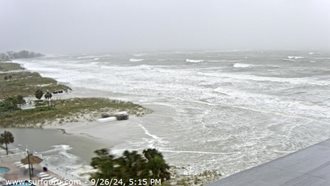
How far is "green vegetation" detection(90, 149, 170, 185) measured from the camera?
1398 centimetres

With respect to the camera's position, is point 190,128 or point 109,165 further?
point 190,128

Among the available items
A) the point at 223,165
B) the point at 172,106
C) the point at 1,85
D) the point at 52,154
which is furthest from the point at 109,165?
the point at 1,85

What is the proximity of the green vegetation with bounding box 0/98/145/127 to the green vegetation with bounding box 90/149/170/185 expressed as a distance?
21930 millimetres

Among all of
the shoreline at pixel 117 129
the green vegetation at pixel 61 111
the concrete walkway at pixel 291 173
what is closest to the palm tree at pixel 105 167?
the concrete walkway at pixel 291 173

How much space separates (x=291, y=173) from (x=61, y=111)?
30113 millimetres

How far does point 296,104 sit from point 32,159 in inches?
1125

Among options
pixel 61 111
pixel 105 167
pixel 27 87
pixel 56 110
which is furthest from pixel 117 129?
pixel 27 87

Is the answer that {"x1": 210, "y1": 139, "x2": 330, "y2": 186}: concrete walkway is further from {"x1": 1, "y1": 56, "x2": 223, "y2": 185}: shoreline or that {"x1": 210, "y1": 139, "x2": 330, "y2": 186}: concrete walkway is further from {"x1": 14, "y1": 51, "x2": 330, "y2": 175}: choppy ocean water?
{"x1": 1, "y1": 56, "x2": 223, "y2": 185}: shoreline

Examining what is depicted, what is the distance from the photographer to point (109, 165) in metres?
14.0

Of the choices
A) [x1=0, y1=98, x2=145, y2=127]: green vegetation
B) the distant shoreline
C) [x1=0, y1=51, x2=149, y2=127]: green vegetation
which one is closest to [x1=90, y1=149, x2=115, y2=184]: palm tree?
the distant shoreline

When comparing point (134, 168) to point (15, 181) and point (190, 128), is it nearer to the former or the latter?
point (15, 181)

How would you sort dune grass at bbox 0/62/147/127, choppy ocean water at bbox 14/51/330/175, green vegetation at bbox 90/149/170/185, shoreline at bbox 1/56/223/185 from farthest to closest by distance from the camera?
dune grass at bbox 0/62/147/127, shoreline at bbox 1/56/223/185, choppy ocean water at bbox 14/51/330/175, green vegetation at bbox 90/149/170/185

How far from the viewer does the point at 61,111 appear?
39.5 metres

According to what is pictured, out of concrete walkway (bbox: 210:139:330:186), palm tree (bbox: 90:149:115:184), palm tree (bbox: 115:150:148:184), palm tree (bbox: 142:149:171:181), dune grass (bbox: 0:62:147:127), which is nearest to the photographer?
concrete walkway (bbox: 210:139:330:186)
